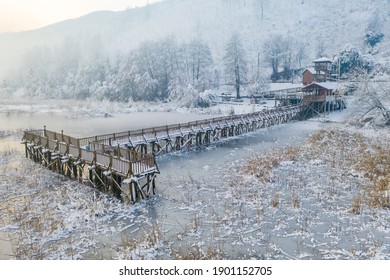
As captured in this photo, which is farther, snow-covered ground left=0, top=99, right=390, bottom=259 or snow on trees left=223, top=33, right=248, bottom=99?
snow on trees left=223, top=33, right=248, bottom=99

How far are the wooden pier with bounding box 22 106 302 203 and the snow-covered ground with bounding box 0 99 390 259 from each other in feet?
2.70

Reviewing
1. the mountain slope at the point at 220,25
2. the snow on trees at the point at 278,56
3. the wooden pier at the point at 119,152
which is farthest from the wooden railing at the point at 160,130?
the mountain slope at the point at 220,25

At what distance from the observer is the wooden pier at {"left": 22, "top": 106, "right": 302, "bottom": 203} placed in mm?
15375

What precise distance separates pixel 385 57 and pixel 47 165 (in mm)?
71423

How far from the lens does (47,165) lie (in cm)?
2103

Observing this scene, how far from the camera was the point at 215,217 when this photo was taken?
13008mm

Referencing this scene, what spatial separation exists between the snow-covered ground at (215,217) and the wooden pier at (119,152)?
2.70 ft

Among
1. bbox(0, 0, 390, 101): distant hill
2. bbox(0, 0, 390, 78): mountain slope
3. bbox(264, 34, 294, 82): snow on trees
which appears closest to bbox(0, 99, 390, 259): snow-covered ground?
bbox(0, 0, 390, 101): distant hill

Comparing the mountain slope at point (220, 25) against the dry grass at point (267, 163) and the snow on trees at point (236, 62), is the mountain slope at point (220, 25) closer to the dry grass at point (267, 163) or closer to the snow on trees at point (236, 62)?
the snow on trees at point (236, 62)

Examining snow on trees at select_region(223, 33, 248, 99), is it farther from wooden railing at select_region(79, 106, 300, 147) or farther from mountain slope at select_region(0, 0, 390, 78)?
mountain slope at select_region(0, 0, 390, 78)

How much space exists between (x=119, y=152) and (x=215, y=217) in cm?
682

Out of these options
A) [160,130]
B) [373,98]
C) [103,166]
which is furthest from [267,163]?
[373,98]

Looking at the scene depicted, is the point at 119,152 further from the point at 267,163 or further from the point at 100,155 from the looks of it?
the point at 267,163

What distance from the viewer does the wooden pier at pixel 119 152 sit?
1538 centimetres
